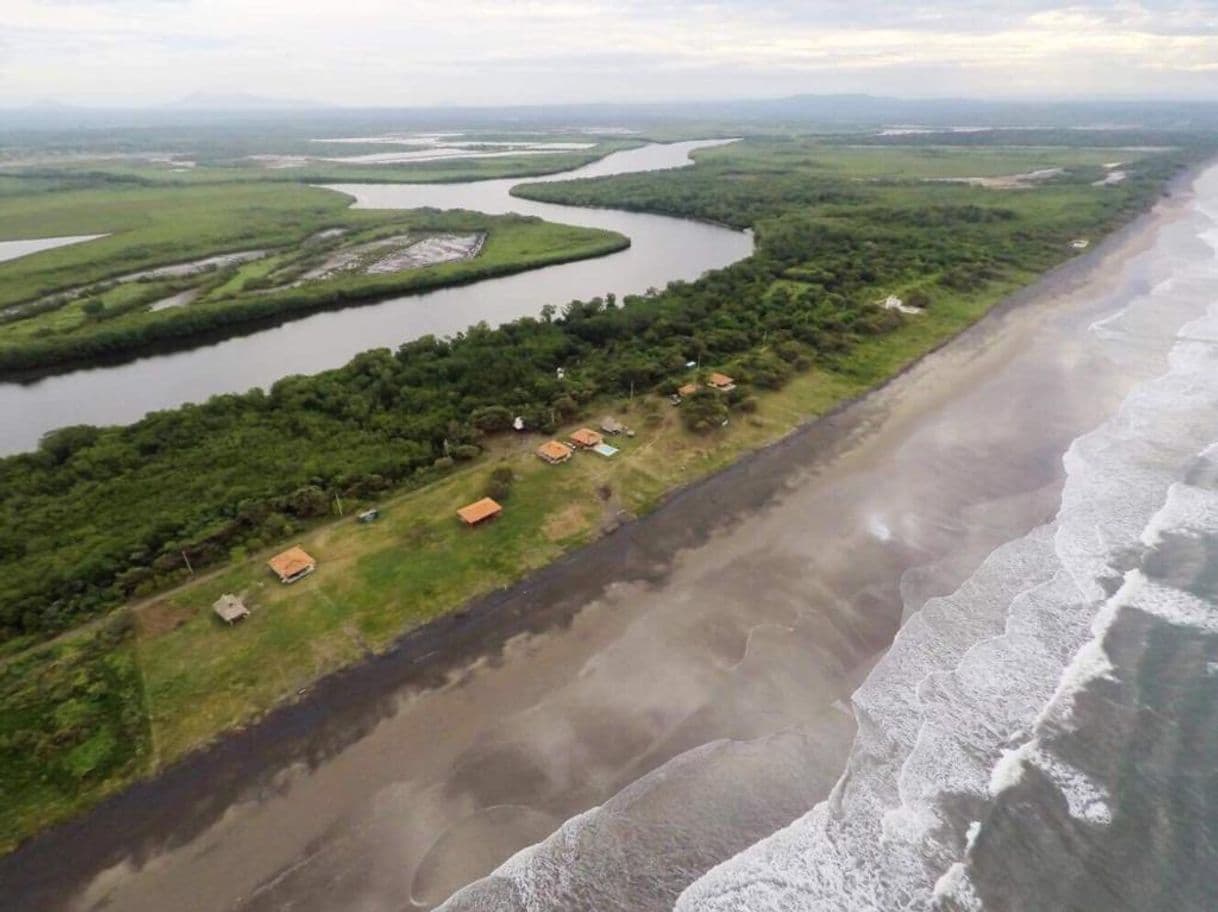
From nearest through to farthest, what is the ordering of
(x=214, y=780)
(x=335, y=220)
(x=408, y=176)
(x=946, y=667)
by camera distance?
(x=214, y=780), (x=946, y=667), (x=335, y=220), (x=408, y=176)

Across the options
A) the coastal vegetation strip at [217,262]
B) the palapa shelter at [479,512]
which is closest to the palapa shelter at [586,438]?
the palapa shelter at [479,512]

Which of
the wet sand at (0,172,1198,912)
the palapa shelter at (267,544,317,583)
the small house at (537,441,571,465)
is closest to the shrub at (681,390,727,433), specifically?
the wet sand at (0,172,1198,912)

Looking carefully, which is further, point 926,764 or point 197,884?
point 926,764

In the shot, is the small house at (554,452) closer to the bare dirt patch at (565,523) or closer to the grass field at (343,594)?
the grass field at (343,594)

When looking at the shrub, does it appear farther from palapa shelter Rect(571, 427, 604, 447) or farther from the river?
the river

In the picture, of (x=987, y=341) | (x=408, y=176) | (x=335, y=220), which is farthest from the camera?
(x=408, y=176)

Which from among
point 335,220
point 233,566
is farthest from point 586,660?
point 335,220

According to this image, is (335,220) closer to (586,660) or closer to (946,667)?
(586,660)
